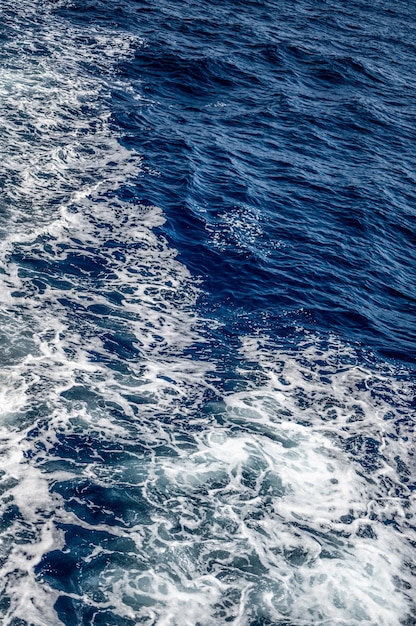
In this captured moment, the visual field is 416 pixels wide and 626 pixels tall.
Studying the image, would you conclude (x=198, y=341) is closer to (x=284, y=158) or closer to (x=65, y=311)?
(x=65, y=311)

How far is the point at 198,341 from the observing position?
1167 inches

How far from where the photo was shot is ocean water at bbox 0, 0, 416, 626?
20.3 m

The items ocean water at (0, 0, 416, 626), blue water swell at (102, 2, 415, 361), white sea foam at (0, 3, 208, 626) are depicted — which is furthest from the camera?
blue water swell at (102, 2, 415, 361)

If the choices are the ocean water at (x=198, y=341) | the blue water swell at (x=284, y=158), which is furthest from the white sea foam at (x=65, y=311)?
the blue water swell at (x=284, y=158)

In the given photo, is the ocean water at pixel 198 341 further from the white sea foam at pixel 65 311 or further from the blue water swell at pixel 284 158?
the blue water swell at pixel 284 158

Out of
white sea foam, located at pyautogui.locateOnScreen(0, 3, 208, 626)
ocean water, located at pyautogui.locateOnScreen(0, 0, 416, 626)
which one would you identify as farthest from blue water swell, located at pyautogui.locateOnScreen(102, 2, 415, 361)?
white sea foam, located at pyautogui.locateOnScreen(0, 3, 208, 626)

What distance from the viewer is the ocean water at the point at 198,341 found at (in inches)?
800

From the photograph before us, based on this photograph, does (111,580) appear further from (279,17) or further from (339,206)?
(279,17)

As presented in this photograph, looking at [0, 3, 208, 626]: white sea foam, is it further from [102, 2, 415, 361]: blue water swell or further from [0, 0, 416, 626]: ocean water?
[102, 2, 415, 361]: blue water swell

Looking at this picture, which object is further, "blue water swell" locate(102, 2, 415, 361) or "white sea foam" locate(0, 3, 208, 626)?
"blue water swell" locate(102, 2, 415, 361)

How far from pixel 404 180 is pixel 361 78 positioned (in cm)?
1848

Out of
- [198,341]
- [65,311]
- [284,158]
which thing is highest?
[284,158]

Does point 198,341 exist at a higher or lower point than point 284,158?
lower

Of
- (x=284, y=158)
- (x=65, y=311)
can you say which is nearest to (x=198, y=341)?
(x=65, y=311)
